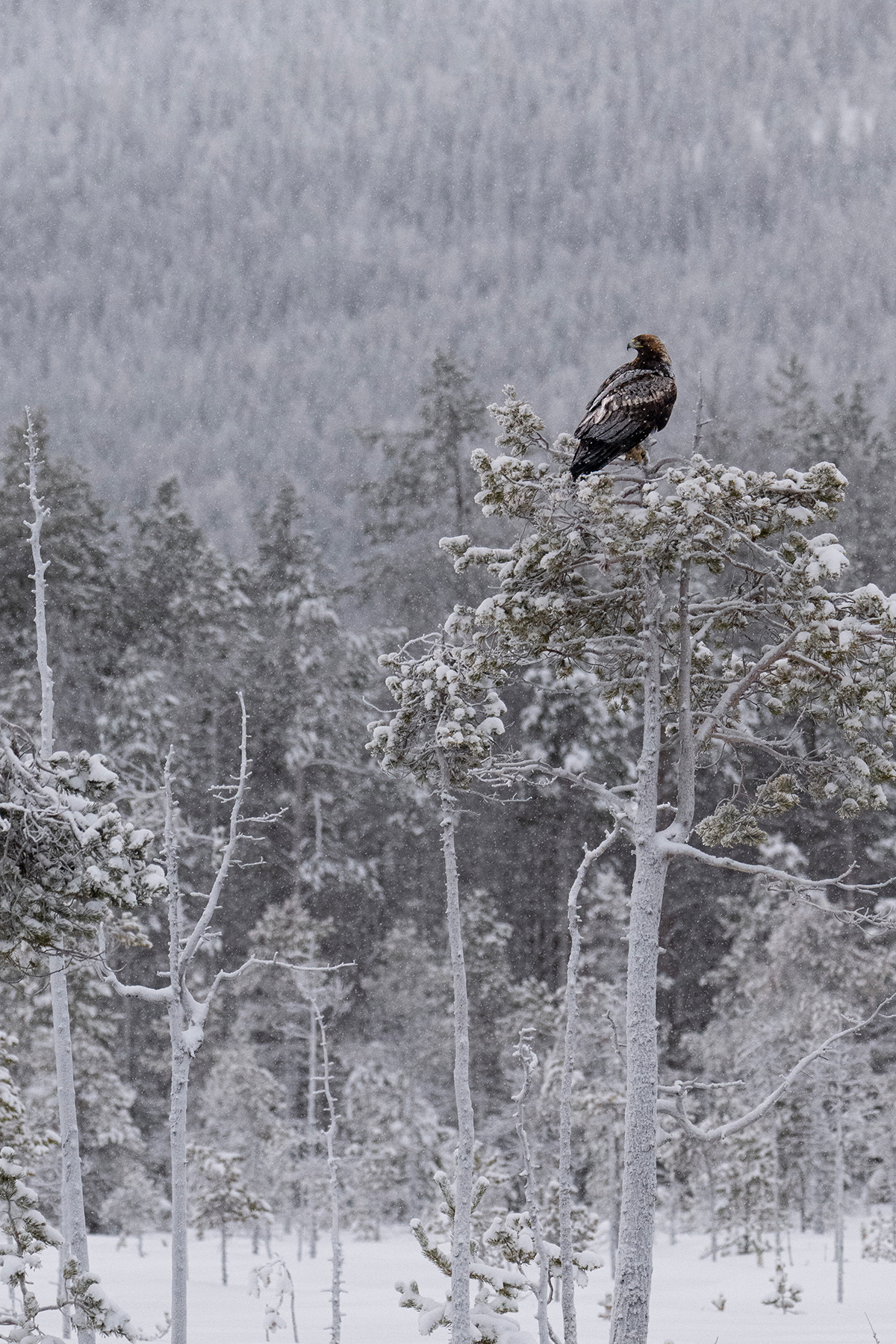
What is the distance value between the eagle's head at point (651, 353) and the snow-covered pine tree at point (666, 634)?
82 cm

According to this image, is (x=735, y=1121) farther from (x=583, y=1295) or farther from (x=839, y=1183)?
(x=583, y=1295)

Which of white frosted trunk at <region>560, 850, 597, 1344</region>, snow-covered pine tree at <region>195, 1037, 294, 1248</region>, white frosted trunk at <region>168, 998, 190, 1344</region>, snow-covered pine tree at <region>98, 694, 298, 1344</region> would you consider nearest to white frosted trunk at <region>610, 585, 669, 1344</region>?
white frosted trunk at <region>560, 850, 597, 1344</region>

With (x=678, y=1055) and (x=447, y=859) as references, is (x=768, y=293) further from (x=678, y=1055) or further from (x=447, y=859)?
(x=447, y=859)

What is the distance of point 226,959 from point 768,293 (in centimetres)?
8690

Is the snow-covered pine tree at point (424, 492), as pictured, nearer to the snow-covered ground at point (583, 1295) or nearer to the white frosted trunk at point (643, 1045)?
the snow-covered ground at point (583, 1295)

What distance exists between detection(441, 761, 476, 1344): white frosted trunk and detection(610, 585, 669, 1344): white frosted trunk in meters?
1.97

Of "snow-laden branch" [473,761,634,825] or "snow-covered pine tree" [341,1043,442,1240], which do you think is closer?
"snow-laden branch" [473,761,634,825]

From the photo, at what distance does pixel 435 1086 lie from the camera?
3180 centimetres

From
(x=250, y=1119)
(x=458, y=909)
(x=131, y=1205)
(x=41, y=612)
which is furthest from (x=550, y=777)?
(x=131, y=1205)

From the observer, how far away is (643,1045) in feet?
32.8

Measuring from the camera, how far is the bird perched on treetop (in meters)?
9.84

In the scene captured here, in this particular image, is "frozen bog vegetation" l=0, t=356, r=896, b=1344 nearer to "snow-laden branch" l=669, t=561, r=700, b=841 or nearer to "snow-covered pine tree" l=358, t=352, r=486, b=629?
"snow-laden branch" l=669, t=561, r=700, b=841

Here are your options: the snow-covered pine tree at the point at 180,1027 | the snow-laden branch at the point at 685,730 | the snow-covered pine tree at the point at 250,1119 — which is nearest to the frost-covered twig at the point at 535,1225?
the snow-laden branch at the point at 685,730

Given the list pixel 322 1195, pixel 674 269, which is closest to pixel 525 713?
pixel 322 1195
